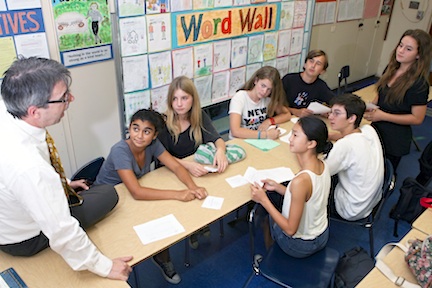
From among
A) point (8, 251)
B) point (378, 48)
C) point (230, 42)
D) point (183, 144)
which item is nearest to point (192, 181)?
point (183, 144)

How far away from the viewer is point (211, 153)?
241 centimetres

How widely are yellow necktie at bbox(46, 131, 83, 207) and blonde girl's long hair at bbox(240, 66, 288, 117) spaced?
171 cm

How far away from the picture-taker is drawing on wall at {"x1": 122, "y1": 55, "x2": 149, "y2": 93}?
2830mm

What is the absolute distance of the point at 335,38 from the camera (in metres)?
5.34

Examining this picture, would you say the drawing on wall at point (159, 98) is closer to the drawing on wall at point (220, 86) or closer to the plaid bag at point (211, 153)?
the drawing on wall at point (220, 86)

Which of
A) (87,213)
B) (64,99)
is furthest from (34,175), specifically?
(87,213)

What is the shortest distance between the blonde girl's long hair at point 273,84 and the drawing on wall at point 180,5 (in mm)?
827

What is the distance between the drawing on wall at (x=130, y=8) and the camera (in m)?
2.63

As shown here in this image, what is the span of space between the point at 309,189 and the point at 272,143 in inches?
37.2

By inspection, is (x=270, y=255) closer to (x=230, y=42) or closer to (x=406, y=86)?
(x=406, y=86)

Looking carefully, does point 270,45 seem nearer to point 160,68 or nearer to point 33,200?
point 160,68

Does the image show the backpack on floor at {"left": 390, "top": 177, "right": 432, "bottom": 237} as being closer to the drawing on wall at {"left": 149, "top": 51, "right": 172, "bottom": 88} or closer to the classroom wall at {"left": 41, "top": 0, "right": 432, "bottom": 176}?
the drawing on wall at {"left": 149, "top": 51, "right": 172, "bottom": 88}

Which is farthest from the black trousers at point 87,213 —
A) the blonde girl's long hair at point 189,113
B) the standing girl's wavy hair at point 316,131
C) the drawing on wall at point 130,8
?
the drawing on wall at point 130,8

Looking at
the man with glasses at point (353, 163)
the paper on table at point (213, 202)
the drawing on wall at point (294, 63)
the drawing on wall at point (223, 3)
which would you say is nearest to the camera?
the paper on table at point (213, 202)
